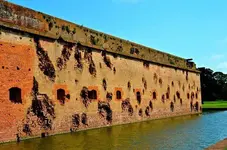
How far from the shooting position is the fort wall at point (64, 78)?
37.6ft

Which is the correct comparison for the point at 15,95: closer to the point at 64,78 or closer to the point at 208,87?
the point at 64,78

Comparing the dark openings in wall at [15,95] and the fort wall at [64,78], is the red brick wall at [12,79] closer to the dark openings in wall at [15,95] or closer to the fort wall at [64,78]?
the fort wall at [64,78]

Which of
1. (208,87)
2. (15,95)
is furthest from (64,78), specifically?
(208,87)

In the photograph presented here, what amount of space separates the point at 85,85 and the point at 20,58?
422 cm

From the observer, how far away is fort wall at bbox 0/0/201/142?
1145 centimetres

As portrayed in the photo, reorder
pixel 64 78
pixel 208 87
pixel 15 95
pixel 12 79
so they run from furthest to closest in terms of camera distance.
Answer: pixel 208 87 → pixel 64 78 → pixel 15 95 → pixel 12 79

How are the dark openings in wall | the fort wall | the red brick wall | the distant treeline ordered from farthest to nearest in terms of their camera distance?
the distant treeline, the dark openings in wall, the fort wall, the red brick wall

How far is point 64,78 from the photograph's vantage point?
45.8 feet

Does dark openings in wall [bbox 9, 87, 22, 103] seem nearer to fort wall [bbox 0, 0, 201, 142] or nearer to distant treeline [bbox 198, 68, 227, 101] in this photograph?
fort wall [bbox 0, 0, 201, 142]

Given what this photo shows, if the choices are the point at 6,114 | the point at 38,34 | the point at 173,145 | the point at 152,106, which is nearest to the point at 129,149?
the point at 173,145

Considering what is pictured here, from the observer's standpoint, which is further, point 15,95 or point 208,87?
point 208,87

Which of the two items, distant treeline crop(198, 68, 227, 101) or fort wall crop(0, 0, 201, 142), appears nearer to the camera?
A: fort wall crop(0, 0, 201, 142)

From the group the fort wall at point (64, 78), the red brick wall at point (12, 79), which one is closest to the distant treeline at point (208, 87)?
the fort wall at point (64, 78)

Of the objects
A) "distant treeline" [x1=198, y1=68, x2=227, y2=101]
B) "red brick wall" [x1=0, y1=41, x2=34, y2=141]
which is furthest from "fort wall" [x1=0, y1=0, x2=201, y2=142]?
"distant treeline" [x1=198, y1=68, x2=227, y2=101]
